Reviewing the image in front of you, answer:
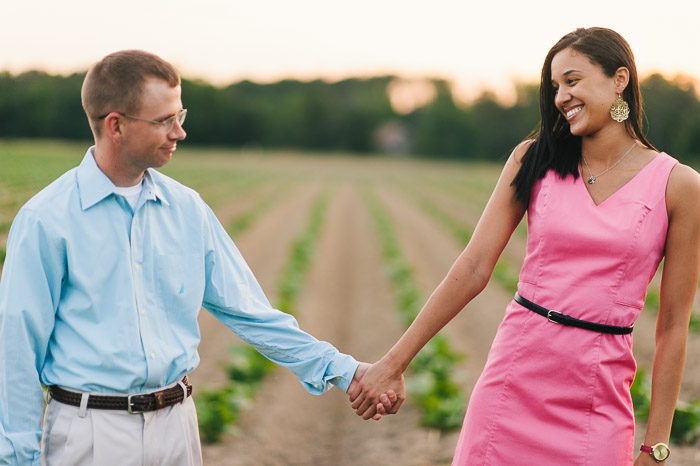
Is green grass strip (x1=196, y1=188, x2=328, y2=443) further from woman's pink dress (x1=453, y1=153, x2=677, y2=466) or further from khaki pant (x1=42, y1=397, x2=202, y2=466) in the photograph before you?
woman's pink dress (x1=453, y1=153, x2=677, y2=466)

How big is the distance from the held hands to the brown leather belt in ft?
3.13

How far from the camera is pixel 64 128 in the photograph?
1727 cm

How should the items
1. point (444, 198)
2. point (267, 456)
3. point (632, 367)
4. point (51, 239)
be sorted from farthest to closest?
point (444, 198) → point (267, 456) → point (632, 367) → point (51, 239)

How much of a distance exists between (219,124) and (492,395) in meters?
68.0

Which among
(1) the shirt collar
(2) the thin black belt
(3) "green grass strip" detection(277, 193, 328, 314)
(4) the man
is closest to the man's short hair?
(4) the man

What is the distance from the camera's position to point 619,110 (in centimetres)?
246

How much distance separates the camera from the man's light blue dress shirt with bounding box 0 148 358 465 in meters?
2.21

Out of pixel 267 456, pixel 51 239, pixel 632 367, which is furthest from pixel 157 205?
pixel 267 456

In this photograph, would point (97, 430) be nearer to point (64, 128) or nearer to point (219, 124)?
point (64, 128)

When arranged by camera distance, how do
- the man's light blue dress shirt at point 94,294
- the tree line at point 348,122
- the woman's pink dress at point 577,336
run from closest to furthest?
the man's light blue dress shirt at point 94,294 < the woman's pink dress at point 577,336 < the tree line at point 348,122

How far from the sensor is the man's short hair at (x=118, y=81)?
2.32 m

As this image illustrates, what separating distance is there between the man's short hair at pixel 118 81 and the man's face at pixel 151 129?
3cm

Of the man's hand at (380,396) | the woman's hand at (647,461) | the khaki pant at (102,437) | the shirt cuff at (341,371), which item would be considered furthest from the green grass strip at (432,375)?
the khaki pant at (102,437)

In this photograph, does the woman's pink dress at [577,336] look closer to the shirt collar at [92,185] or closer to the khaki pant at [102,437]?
the khaki pant at [102,437]
